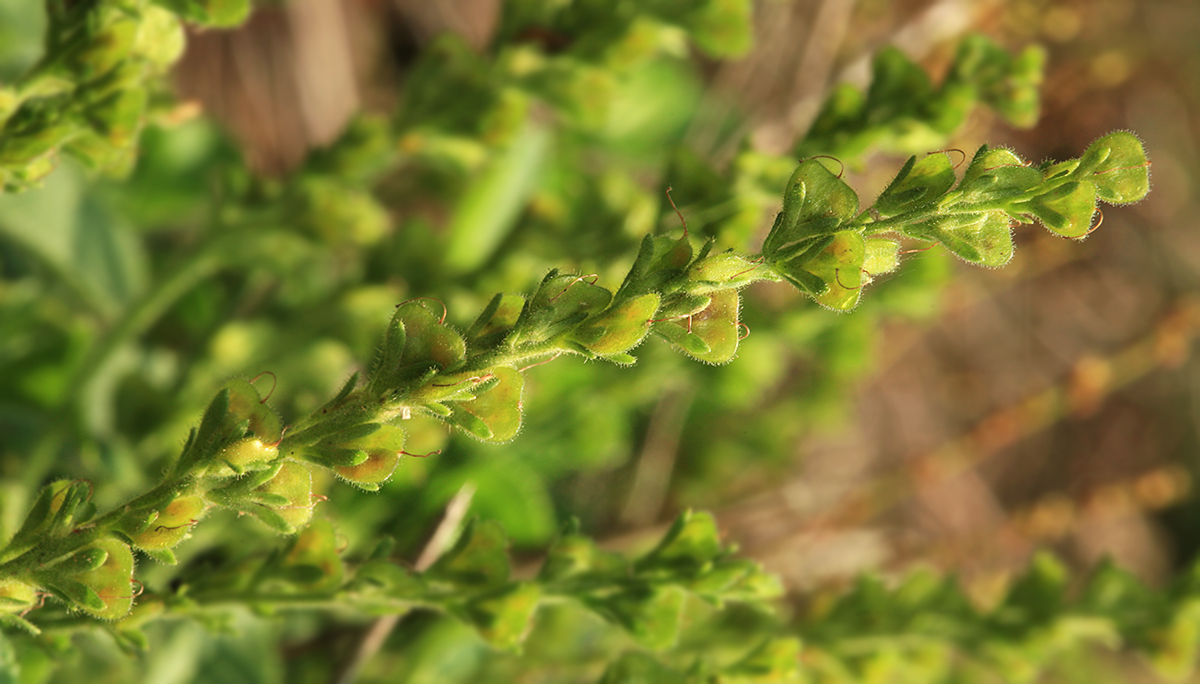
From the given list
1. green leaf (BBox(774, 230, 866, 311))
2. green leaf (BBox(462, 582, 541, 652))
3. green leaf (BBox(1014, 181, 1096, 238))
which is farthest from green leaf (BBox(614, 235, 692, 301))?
green leaf (BBox(462, 582, 541, 652))

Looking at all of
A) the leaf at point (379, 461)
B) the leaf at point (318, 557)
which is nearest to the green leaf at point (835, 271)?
the leaf at point (379, 461)

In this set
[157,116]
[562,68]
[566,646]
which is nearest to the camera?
[157,116]

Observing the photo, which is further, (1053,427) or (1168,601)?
(1053,427)

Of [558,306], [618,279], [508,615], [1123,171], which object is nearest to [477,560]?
[508,615]

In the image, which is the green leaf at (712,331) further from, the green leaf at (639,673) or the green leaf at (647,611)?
the green leaf at (639,673)

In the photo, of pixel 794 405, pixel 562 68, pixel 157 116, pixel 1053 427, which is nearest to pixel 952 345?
pixel 1053 427

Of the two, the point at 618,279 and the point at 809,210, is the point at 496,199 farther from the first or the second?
the point at 809,210

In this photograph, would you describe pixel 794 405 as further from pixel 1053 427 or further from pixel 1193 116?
pixel 1193 116

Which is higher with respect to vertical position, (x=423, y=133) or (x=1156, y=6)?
(x=423, y=133)
